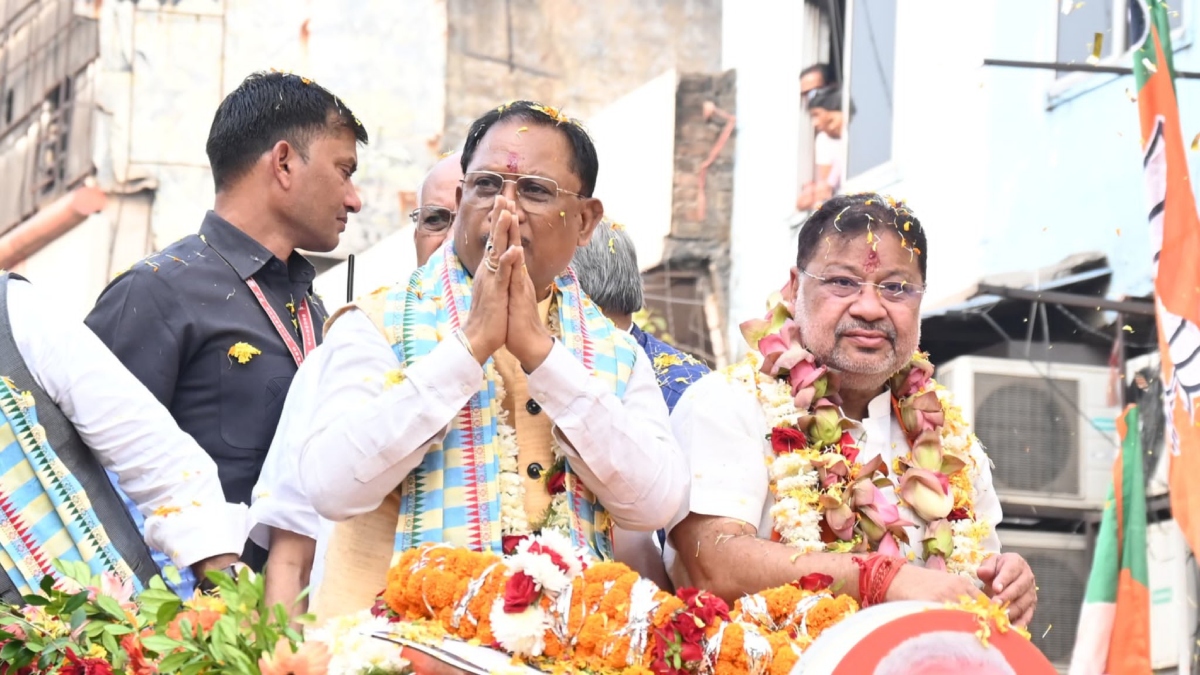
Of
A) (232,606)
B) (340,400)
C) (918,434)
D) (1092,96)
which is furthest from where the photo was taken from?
(1092,96)

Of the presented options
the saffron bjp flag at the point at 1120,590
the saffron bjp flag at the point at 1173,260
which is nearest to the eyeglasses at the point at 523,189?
the saffron bjp flag at the point at 1173,260

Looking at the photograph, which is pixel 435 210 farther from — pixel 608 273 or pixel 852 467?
pixel 852 467

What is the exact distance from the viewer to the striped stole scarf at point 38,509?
369 cm

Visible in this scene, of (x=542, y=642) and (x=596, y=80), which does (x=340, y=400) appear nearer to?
(x=542, y=642)

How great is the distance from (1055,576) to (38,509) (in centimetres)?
611

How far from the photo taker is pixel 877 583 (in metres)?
3.54

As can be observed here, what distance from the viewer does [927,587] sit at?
11.5 ft

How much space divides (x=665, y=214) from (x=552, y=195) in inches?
377

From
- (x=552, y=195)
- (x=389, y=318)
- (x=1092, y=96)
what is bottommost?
(x=389, y=318)

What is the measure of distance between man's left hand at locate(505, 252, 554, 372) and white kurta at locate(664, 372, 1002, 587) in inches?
21.5

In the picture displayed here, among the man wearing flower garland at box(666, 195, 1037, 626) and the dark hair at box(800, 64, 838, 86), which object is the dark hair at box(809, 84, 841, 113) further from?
the man wearing flower garland at box(666, 195, 1037, 626)

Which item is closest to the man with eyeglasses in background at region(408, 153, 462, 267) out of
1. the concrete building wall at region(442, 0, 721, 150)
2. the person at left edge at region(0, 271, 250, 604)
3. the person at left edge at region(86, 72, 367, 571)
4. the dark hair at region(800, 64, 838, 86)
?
the person at left edge at region(86, 72, 367, 571)

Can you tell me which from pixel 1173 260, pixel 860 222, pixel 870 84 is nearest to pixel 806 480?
pixel 860 222

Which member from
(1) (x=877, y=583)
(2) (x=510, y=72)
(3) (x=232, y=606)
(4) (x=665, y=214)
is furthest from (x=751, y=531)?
(2) (x=510, y=72)
